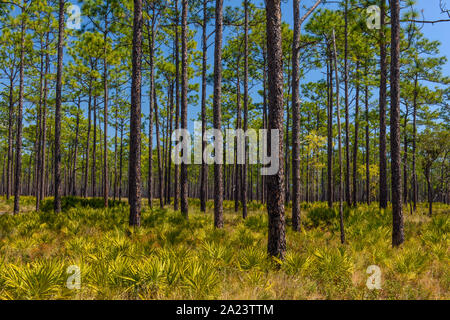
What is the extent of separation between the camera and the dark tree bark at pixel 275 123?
5.39 meters

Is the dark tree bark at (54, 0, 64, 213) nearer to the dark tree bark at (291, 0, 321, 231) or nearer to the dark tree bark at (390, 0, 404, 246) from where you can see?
the dark tree bark at (291, 0, 321, 231)

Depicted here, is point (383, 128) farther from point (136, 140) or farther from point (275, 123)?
point (136, 140)

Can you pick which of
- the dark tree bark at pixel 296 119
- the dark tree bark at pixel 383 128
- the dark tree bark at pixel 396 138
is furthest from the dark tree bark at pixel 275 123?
the dark tree bark at pixel 383 128

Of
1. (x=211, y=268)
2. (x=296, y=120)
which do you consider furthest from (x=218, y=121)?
(x=211, y=268)

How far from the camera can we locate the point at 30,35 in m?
15.7

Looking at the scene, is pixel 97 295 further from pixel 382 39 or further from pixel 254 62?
pixel 254 62

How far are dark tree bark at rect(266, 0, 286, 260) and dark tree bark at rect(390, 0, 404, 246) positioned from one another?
4.77 meters

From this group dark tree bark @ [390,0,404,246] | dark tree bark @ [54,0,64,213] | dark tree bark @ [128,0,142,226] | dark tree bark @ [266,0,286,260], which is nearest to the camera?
dark tree bark @ [266,0,286,260]

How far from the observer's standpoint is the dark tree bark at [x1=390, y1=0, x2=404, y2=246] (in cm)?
766

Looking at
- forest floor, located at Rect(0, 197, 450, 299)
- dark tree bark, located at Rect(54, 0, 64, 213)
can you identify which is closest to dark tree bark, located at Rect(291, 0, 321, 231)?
forest floor, located at Rect(0, 197, 450, 299)

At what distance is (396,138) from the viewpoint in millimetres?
7844

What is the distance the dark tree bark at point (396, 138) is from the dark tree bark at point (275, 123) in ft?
15.7

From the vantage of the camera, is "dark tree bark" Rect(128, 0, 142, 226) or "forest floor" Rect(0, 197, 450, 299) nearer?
"forest floor" Rect(0, 197, 450, 299)
